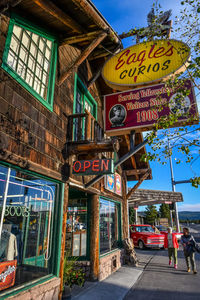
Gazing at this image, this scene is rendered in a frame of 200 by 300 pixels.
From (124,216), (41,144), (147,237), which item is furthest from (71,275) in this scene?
(147,237)

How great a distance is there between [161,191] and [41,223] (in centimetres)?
1822

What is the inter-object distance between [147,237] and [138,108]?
13284mm

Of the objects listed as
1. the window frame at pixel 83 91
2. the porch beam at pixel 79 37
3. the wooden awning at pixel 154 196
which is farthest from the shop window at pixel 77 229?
the wooden awning at pixel 154 196

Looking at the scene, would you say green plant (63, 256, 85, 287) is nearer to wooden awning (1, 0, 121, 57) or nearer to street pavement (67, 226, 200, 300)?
street pavement (67, 226, 200, 300)

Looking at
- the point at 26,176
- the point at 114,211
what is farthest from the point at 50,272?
the point at 114,211

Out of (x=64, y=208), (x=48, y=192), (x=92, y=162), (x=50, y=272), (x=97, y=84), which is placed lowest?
(x=50, y=272)

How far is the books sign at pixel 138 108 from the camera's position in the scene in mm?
6402

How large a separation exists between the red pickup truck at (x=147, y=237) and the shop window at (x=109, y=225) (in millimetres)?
7633

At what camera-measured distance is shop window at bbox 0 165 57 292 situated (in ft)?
12.0

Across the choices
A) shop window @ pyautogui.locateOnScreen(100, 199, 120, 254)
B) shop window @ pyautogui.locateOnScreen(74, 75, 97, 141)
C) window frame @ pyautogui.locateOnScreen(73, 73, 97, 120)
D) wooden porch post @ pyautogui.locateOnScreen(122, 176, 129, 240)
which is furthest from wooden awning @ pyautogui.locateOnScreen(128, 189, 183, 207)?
shop window @ pyautogui.locateOnScreen(74, 75, 97, 141)

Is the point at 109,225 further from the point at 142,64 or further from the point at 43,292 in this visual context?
the point at 142,64

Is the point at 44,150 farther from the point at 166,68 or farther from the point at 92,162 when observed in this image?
the point at 166,68

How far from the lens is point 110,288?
6.36m

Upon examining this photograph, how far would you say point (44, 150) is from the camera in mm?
4664
